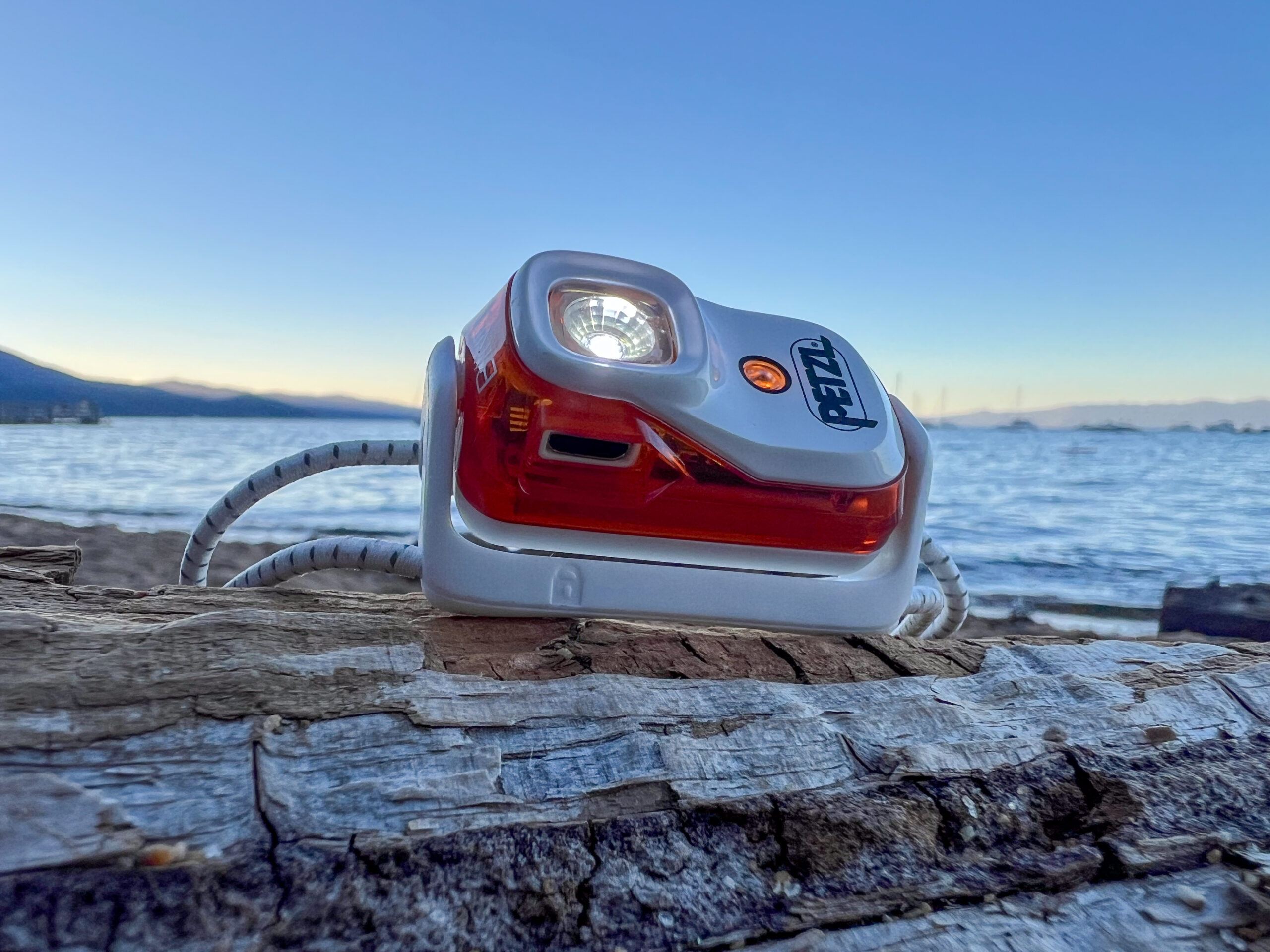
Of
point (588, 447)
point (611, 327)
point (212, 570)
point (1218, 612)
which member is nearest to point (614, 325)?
point (611, 327)

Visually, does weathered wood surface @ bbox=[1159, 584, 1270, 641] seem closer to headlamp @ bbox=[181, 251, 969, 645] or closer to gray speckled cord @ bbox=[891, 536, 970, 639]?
gray speckled cord @ bbox=[891, 536, 970, 639]

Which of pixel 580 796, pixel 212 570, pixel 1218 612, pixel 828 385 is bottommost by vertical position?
pixel 212 570

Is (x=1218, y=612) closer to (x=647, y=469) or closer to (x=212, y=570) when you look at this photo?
(x=647, y=469)

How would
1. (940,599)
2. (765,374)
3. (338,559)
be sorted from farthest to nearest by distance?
(940,599) → (338,559) → (765,374)

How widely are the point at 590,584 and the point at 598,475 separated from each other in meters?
0.15

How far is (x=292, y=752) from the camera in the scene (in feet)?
2.33

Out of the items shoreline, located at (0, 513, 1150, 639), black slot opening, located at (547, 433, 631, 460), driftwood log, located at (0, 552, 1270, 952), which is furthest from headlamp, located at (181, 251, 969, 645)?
shoreline, located at (0, 513, 1150, 639)

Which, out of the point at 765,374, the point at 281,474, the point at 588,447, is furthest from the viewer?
the point at 281,474

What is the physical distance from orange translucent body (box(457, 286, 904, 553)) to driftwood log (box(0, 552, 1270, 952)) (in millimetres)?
177

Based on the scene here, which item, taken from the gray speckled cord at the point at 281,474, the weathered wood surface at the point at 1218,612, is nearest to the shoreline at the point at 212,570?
the weathered wood surface at the point at 1218,612

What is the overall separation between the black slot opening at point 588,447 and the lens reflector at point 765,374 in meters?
0.24

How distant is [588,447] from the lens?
3.42 feet

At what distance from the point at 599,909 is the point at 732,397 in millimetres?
678

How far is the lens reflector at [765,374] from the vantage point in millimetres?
1150
